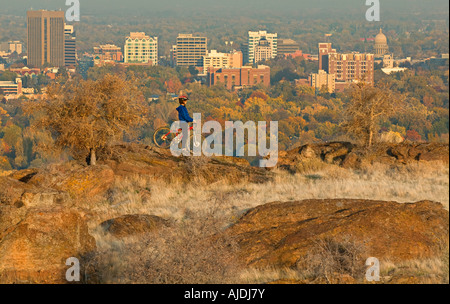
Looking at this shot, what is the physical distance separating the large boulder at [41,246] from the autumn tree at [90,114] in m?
5.60

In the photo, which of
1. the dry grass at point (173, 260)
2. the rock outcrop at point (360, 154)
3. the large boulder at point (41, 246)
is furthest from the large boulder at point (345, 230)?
the rock outcrop at point (360, 154)

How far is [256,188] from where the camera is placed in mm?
11414

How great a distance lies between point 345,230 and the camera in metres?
7.71

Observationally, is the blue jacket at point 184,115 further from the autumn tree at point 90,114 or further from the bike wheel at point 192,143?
the autumn tree at point 90,114

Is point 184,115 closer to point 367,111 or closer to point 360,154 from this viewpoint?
point 360,154

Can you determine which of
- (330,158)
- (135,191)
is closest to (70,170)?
(135,191)

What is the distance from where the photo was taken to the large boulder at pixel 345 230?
7355 mm

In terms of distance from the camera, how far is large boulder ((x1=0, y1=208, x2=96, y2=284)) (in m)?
7.10

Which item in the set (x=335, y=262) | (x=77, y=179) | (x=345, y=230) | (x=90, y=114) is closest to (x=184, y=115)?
(x=90, y=114)

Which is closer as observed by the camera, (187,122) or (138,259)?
(138,259)

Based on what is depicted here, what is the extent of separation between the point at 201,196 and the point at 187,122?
219cm

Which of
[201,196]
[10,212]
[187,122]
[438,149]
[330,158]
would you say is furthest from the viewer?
[330,158]

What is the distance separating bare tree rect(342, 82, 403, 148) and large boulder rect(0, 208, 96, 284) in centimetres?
931
